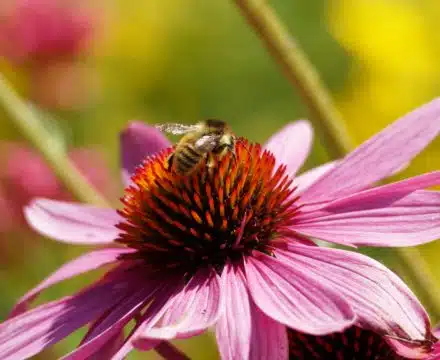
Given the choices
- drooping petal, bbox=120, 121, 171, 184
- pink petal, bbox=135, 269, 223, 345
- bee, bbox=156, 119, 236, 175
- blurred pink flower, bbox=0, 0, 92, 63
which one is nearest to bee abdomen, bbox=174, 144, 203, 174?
bee, bbox=156, 119, 236, 175

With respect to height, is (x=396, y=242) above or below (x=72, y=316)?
above

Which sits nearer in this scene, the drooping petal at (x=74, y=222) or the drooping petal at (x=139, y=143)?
the drooping petal at (x=74, y=222)

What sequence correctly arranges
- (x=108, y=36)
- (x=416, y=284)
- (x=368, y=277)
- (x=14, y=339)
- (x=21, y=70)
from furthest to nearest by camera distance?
(x=108, y=36) → (x=21, y=70) → (x=416, y=284) → (x=14, y=339) → (x=368, y=277)

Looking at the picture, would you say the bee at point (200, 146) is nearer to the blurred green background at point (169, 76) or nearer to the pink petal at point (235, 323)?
the pink petal at point (235, 323)

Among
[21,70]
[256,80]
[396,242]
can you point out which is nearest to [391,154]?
[396,242]

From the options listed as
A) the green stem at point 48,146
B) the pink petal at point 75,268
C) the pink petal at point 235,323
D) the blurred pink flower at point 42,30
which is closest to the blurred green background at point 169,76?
the blurred pink flower at point 42,30

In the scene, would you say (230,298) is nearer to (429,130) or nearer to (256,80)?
(429,130)

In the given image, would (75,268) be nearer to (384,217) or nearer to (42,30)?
(384,217)
